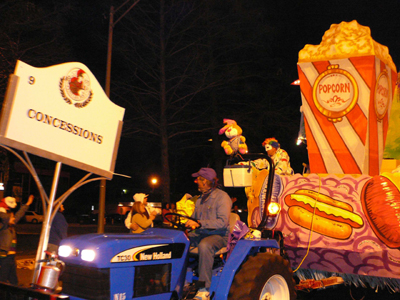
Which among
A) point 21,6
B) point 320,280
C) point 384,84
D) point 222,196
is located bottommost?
point 320,280

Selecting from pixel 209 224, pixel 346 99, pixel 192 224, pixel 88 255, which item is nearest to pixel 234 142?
pixel 346 99

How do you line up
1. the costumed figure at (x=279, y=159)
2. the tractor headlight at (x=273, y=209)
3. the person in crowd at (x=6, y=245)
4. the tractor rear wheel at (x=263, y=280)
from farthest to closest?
the costumed figure at (x=279, y=159), the person in crowd at (x=6, y=245), the tractor headlight at (x=273, y=209), the tractor rear wheel at (x=263, y=280)

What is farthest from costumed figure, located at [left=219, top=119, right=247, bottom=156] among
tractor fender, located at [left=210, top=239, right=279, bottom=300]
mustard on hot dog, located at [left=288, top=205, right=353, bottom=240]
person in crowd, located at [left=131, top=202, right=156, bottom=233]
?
tractor fender, located at [left=210, top=239, right=279, bottom=300]

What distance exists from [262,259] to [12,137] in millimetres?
2780

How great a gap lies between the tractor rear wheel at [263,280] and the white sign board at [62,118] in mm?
1905

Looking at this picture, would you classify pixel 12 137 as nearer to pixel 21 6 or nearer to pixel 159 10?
pixel 21 6

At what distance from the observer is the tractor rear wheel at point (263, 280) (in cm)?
440

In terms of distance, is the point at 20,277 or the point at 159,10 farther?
the point at 159,10

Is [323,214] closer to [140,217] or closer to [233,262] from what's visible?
[233,262]

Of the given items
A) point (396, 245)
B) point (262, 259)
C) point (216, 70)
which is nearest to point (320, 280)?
point (396, 245)

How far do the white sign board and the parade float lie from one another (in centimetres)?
207

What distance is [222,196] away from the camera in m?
5.02

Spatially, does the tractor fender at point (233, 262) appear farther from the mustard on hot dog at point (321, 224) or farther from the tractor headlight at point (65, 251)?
the tractor headlight at point (65, 251)

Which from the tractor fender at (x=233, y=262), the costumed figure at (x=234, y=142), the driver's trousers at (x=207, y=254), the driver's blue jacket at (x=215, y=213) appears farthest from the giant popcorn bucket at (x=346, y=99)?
the driver's trousers at (x=207, y=254)
